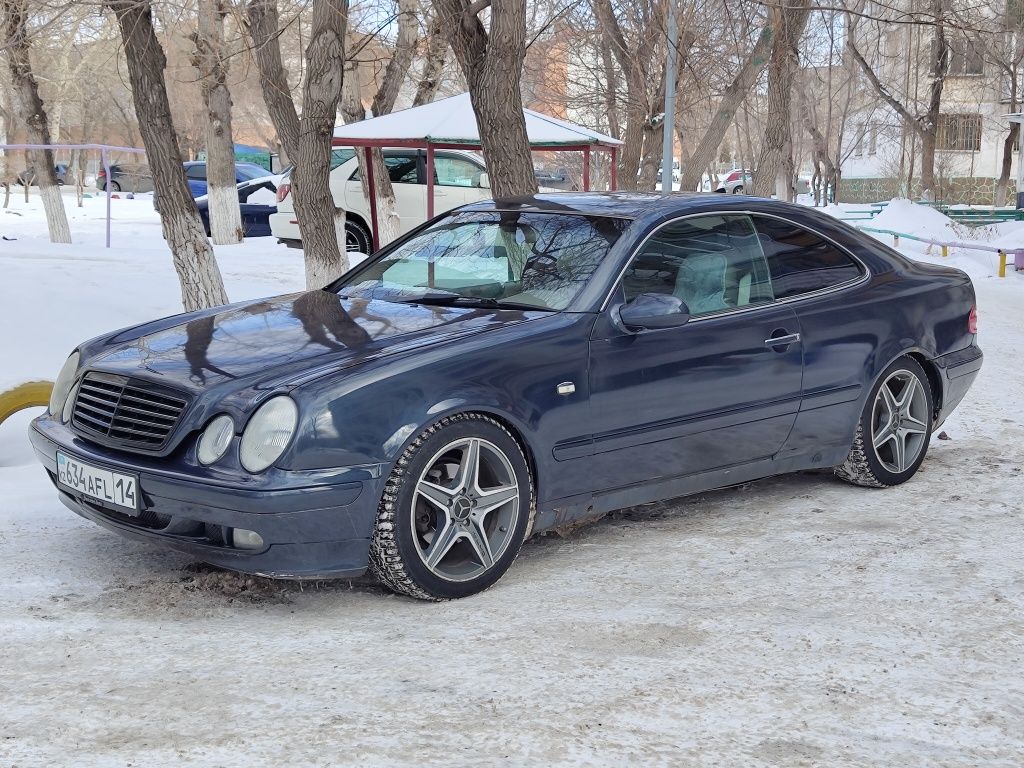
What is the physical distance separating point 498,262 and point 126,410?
164cm

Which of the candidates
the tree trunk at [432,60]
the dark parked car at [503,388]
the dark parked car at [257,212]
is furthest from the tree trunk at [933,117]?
the dark parked car at [503,388]

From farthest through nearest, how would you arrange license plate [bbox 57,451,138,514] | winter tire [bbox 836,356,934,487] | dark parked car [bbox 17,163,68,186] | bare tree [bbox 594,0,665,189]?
dark parked car [bbox 17,163,68,186] < bare tree [bbox 594,0,665,189] < winter tire [bbox 836,356,934,487] < license plate [bbox 57,451,138,514]

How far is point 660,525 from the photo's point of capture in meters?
5.43

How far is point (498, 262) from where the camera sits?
520cm

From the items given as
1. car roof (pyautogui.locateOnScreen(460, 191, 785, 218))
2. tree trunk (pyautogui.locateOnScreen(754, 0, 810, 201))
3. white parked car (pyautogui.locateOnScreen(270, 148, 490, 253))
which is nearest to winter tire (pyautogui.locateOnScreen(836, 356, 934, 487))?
car roof (pyautogui.locateOnScreen(460, 191, 785, 218))

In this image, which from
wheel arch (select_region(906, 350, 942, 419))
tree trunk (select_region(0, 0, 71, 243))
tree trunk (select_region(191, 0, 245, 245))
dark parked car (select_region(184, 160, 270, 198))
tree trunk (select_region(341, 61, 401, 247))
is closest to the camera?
wheel arch (select_region(906, 350, 942, 419))

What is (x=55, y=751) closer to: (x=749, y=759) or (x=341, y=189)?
(x=749, y=759)

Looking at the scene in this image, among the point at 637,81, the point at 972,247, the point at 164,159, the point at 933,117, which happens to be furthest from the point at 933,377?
the point at 933,117

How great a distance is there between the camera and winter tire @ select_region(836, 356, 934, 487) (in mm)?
5848

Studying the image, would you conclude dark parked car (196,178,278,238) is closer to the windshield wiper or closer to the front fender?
the windshield wiper

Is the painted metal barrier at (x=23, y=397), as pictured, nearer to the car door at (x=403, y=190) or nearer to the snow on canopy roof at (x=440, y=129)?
the snow on canopy roof at (x=440, y=129)

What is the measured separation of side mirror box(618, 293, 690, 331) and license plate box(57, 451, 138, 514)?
1.88m

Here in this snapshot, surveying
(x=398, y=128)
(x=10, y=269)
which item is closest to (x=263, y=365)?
(x=10, y=269)

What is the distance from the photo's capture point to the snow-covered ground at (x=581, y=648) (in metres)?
3.16
